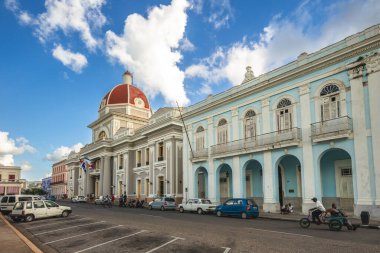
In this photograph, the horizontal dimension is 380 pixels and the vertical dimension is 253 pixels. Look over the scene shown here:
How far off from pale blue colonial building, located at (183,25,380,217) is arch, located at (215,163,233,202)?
9cm

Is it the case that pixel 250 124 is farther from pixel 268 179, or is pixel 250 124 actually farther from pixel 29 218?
pixel 29 218

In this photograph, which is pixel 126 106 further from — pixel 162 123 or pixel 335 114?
pixel 335 114

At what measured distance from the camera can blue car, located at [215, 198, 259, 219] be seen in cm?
1981

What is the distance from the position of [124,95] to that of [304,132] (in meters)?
39.5

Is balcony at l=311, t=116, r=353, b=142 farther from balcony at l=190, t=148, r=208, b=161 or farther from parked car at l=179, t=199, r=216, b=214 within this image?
balcony at l=190, t=148, r=208, b=161

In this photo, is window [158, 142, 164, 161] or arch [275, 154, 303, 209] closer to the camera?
arch [275, 154, 303, 209]

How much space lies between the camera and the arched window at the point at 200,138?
30266 millimetres

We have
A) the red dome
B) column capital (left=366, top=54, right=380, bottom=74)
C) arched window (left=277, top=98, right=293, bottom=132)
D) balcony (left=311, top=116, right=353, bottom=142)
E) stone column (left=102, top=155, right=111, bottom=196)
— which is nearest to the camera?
column capital (left=366, top=54, right=380, bottom=74)

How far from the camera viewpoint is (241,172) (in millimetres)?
25672

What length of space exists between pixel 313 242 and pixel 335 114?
39.4 ft

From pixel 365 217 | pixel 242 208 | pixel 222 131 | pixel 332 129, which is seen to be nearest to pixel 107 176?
pixel 222 131

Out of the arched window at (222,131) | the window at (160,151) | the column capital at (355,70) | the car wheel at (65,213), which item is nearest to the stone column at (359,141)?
the column capital at (355,70)

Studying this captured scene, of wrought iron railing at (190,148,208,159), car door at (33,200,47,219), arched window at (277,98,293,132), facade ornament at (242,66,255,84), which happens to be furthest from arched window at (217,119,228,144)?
car door at (33,200,47,219)

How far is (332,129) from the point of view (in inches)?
767
